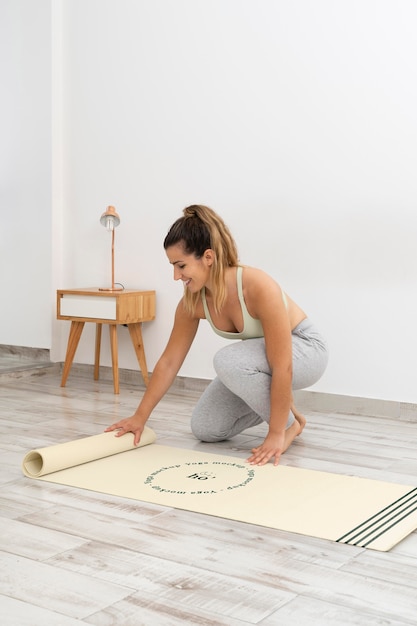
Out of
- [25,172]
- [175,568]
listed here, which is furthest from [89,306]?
[175,568]

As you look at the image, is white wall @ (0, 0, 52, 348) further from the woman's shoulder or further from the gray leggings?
the woman's shoulder

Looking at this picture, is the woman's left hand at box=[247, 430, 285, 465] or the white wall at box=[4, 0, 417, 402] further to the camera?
the white wall at box=[4, 0, 417, 402]

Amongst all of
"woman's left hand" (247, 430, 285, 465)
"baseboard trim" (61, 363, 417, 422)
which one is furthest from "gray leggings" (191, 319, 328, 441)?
"baseboard trim" (61, 363, 417, 422)

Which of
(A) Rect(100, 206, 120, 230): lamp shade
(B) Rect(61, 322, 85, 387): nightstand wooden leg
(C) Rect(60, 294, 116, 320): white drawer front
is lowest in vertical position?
(B) Rect(61, 322, 85, 387): nightstand wooden leg

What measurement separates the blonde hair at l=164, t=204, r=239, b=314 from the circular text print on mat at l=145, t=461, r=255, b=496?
0.53m

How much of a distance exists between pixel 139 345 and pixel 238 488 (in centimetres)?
190

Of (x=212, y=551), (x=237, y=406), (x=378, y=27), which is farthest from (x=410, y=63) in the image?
(x=212, y=551)

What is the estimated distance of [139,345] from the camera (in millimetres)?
4223

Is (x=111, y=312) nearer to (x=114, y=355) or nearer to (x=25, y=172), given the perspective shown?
(x=114, y=355)

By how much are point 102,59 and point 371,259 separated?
71.6 inches

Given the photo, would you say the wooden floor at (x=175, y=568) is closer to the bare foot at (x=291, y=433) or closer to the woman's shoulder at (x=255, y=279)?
the bare foot at (x=291, y=433)

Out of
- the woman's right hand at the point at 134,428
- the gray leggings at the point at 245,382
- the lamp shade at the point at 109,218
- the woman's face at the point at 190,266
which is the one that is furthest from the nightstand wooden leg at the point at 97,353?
the woman's face at the point at 190,266

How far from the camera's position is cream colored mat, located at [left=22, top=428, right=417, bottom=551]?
2.12 m

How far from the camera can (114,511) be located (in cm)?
223
